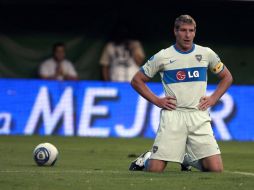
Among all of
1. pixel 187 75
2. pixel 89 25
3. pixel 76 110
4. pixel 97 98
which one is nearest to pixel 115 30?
pixel 89 25

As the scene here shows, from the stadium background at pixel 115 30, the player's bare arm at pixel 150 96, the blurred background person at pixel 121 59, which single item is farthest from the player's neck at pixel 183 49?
the blurred background person at pixel 121 59

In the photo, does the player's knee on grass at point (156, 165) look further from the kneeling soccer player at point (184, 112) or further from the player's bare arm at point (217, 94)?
the player's bare arm at point (217, 94)

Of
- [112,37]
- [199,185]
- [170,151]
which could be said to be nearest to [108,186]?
[199,185]

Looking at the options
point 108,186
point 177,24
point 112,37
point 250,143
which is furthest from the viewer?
point 112,37

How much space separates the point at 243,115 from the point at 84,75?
5011mm

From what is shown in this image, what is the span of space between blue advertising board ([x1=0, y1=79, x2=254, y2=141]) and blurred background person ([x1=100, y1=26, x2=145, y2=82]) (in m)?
1.75

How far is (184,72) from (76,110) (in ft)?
32.2

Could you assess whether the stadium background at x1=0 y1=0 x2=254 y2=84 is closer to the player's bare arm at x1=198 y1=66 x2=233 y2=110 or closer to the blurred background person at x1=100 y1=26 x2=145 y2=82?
the blurred background person at x1=100 y1=26 x2=145 y2=82

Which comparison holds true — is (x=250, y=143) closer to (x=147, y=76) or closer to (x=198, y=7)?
(x=198, y=7)

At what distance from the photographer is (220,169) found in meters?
12.4

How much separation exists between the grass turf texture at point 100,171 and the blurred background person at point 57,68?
3.27 meters

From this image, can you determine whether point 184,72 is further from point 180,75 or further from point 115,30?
point 115,30

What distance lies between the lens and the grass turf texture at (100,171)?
10617 millimetres

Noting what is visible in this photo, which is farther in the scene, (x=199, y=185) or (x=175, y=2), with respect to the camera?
(x=175, y=2)
